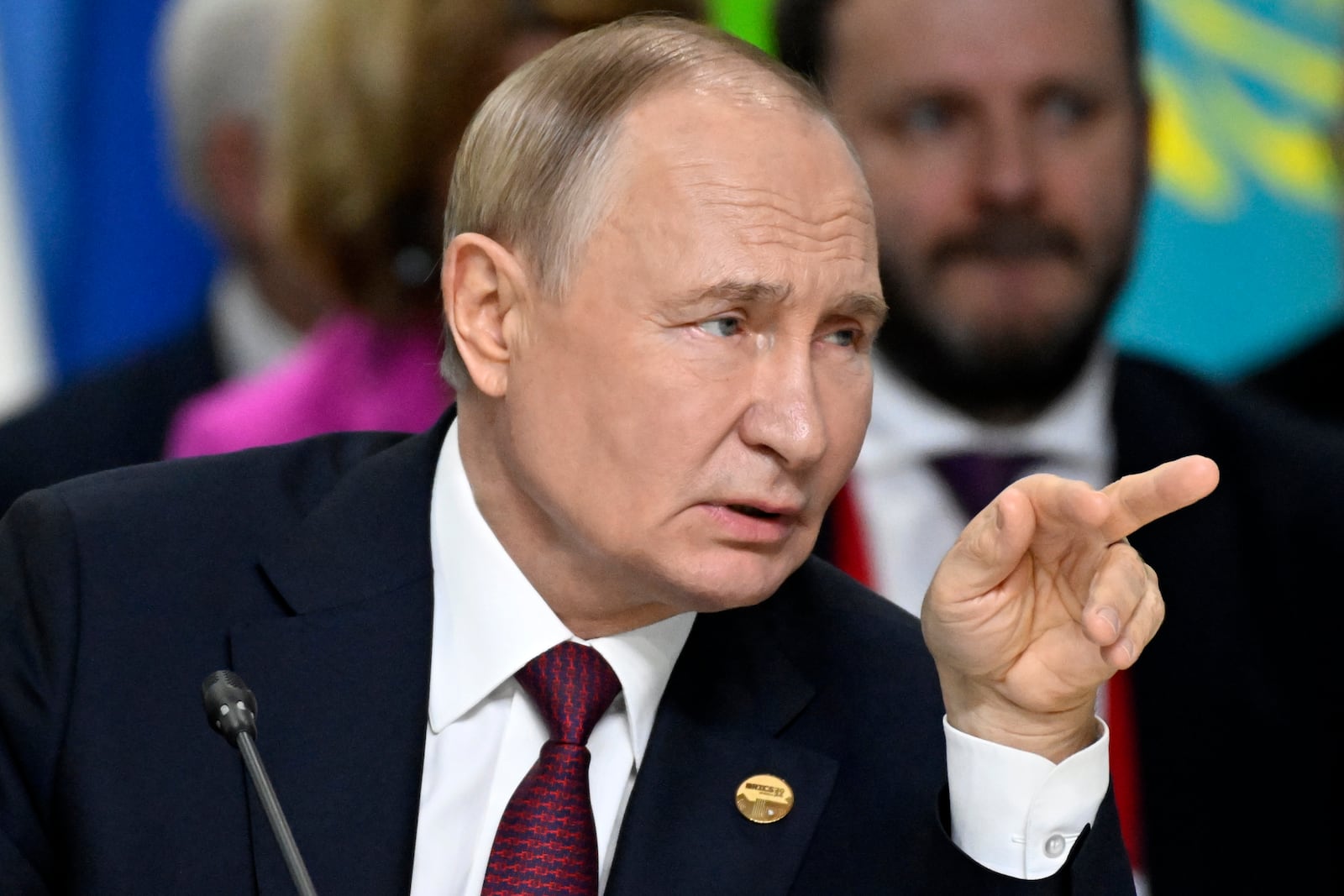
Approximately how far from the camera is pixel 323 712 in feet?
7.02

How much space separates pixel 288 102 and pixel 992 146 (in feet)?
4.98

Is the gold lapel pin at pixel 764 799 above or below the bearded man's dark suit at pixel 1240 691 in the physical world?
above

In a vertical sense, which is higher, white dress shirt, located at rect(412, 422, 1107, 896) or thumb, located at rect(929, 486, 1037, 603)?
thumb, located at rect(929, 486, 1037, 603)

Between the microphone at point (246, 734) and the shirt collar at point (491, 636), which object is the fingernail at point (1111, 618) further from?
the microphone at point (246, 734)

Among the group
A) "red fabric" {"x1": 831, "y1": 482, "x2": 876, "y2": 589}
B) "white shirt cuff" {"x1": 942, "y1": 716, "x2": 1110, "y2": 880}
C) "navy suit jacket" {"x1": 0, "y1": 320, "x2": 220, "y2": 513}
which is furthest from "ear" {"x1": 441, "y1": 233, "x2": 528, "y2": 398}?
"navy suit jacket" {"x1": 0, "y1": 320, "x2": 220, "y2": 513}

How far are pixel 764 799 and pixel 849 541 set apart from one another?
122cm

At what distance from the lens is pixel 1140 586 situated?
1.87 metres

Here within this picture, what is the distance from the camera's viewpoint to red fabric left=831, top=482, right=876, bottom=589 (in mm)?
3359

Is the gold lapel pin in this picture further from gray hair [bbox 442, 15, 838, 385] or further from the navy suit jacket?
the navy suit jacket

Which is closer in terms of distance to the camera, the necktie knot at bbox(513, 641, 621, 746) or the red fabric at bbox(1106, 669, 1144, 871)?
the necktie knot at bbox(513, 641, 621, 746)

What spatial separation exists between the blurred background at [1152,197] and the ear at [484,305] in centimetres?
142

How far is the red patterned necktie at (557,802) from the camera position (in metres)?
2.06

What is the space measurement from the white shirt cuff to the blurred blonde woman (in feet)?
6.13

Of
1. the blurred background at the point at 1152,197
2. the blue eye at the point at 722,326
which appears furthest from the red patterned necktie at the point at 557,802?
the blurred background at the point at 1152,197
